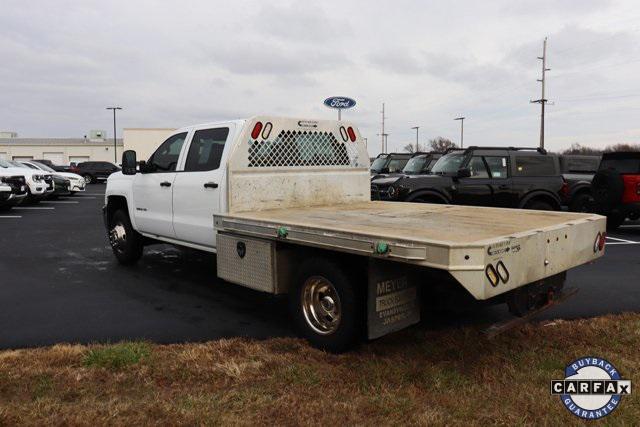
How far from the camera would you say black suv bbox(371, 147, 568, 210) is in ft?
34.2

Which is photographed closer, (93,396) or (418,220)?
(93,396)

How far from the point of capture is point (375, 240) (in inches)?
142

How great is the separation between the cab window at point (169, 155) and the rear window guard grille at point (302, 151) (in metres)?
1.28

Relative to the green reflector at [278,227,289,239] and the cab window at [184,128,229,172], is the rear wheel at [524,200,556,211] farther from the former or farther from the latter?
the green reflector at [278,227,289,239]

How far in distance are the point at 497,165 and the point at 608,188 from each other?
Result: 2.18 metres

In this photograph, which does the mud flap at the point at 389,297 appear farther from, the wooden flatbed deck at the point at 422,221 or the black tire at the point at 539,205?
the black tire at the point at 539,205

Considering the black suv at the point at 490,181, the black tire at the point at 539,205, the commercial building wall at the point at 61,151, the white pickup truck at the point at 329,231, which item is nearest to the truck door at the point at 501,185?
the black suv at the point at 490,181

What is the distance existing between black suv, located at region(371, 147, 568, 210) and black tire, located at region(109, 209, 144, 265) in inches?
180

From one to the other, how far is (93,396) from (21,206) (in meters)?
16.5

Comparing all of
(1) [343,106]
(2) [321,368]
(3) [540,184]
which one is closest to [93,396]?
(2) [321,368]

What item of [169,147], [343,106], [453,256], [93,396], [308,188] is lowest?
[93,396]

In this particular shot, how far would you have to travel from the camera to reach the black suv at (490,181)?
411 inches

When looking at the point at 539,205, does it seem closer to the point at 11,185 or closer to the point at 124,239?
the point at 124,239

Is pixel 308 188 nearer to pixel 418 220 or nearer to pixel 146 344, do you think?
pixel 418 220
